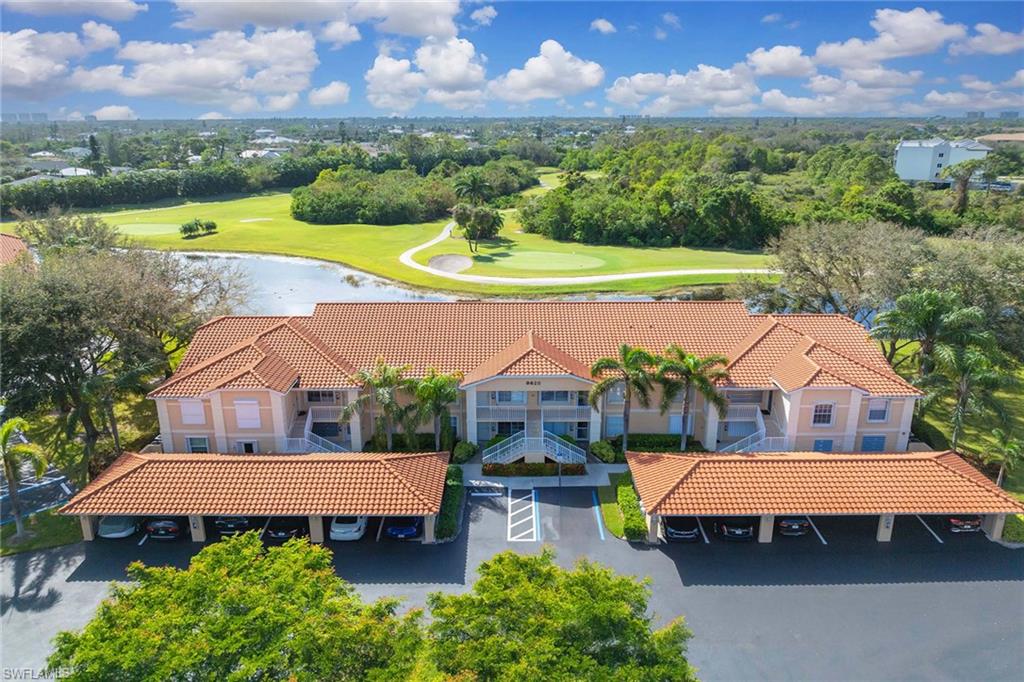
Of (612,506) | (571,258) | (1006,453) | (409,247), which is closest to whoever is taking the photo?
(612,506)

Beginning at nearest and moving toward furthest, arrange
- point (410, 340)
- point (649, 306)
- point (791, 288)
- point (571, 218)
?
point (410, 340)
point (649, 306)
point (791, 288)
point (571, 218)

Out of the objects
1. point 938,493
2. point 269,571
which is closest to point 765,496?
point 938,493

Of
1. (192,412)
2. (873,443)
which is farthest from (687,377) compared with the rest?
(192,412)

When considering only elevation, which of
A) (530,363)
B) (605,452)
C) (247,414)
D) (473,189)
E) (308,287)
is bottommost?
(605,452)

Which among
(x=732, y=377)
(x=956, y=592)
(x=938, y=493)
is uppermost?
(x=732, y=377)

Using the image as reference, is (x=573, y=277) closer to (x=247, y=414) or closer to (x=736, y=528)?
(x=247, y=414)

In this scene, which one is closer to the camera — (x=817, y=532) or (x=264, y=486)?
(x=264, y=486)

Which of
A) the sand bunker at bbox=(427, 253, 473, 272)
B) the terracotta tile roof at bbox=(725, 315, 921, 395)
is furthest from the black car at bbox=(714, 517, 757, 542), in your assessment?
the sand bunker at bbox=(427, 253, 473, 272)

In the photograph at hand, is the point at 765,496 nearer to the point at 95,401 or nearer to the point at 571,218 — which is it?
the point at 95,401
